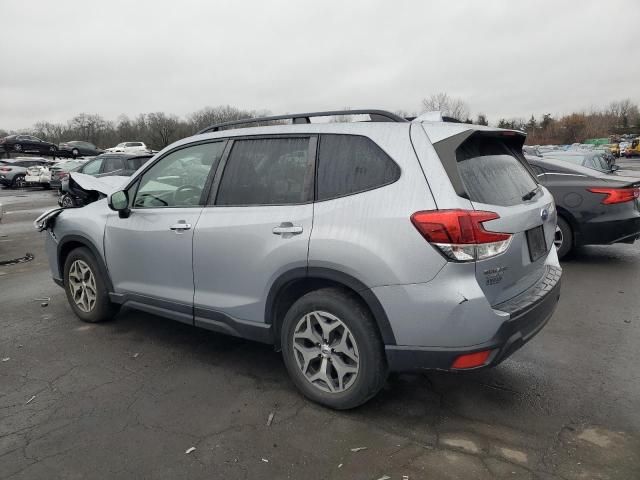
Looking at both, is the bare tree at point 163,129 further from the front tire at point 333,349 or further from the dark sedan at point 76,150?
the front tire at point 333,349

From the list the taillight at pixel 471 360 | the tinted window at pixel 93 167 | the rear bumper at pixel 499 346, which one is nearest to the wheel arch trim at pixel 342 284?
the rear bumper at pixel 499 346

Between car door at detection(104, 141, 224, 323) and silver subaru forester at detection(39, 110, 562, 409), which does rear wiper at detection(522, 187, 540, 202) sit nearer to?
silver subaru forester at detection(39, 110, 562, 409)

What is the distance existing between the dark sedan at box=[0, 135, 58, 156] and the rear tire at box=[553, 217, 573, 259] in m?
46.6

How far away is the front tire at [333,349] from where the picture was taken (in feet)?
9.56

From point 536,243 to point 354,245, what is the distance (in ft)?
4.06

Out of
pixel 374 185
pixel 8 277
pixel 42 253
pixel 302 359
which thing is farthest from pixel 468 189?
pixel 42 253

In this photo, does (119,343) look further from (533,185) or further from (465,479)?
(533,185)

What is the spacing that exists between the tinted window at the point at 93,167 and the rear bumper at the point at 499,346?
15035 millimetres

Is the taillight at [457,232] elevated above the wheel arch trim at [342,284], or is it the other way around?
the taillight at [457,232]

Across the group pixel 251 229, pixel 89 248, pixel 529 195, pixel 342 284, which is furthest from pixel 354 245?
pixel 89 248

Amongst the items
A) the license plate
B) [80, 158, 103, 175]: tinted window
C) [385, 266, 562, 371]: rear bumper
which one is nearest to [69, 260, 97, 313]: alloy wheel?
[385, 266, 562, 371]: rear bumper

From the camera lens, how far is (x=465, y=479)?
8.13ft

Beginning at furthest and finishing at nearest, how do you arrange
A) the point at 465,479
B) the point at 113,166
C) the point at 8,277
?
the point at 113,166 → the point at 8,277 → the point at 465,479

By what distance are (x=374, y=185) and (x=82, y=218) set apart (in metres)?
3.09
